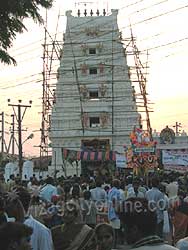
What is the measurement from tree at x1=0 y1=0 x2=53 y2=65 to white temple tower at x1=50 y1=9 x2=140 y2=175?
136 feet

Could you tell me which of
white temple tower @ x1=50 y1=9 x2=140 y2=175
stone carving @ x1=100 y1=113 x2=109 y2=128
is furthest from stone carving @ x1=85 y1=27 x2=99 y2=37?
stone carving @ x1=100 y1=113 x2=109 y2=128

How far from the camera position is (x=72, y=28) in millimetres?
50875

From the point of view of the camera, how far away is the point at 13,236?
3.73 meters

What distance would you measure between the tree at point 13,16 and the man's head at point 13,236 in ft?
7.34

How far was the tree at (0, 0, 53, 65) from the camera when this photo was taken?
5.27 m

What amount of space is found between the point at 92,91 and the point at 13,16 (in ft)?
148

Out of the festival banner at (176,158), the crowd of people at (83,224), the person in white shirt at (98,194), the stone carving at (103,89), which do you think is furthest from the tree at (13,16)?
the stone carving at (103,89)

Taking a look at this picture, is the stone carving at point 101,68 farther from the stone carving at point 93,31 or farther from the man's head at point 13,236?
the man's head at point 13,236

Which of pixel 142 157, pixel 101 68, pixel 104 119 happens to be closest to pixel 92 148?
pixel 104 119

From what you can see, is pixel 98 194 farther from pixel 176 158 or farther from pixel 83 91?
pixel 83 91

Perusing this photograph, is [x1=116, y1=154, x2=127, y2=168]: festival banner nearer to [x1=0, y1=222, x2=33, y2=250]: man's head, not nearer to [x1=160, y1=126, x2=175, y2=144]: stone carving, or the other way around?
[x1=160, y1=126, x2=175, y2=144]: stone carving

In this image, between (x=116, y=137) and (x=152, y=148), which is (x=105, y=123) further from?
(x=152, y=148)

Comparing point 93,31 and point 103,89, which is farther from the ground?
point 93,31

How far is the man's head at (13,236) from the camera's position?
3725 millimetres
